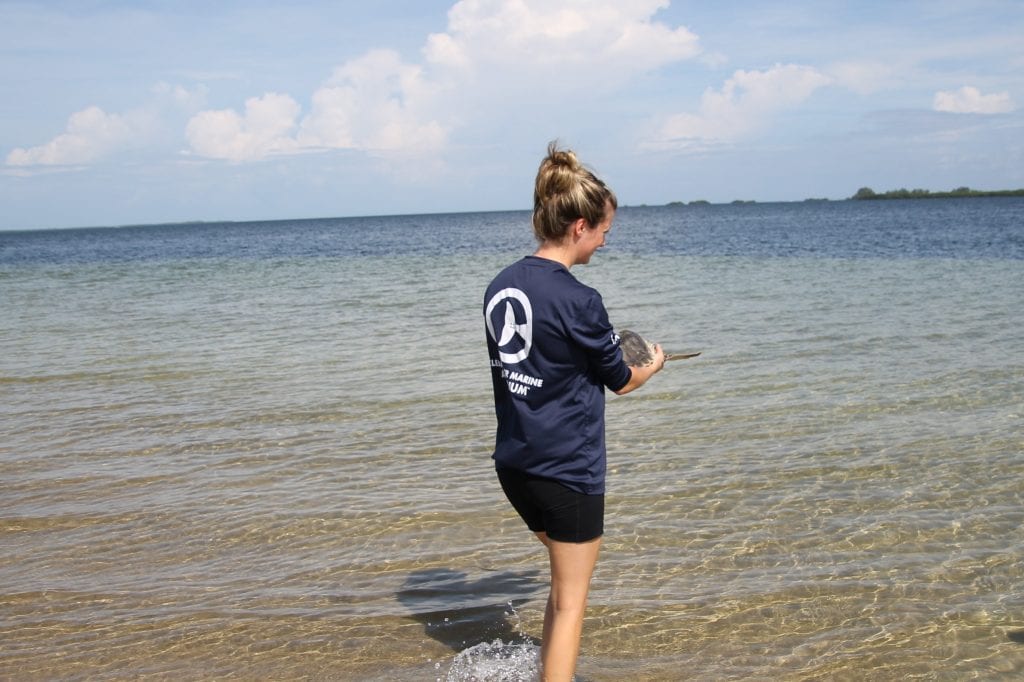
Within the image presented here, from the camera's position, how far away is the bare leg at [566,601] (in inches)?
127

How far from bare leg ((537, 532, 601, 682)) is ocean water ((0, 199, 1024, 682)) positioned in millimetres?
813

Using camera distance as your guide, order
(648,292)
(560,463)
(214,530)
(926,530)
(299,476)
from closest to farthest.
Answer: (560,463) → (926,530) → (214,530) → (299,476) → (648,292)

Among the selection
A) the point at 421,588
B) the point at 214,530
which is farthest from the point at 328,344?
the point at 421,588

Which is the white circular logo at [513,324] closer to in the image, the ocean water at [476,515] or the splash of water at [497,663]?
the splash of water at [497,663]

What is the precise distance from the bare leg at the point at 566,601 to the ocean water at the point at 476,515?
81 cm

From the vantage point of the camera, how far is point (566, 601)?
3.29 m

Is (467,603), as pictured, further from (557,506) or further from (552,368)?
(552,368)

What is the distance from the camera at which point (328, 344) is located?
13625 mm

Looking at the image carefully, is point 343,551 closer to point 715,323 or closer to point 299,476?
point 299,476

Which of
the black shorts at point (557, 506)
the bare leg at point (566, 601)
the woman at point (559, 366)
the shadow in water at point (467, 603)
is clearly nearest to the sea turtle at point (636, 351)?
the woman at point (559, 366)

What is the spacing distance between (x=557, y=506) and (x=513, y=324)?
66cm

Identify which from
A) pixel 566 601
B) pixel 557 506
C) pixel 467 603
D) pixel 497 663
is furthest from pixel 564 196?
pixel 467 603

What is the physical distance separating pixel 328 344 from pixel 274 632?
9.37 m

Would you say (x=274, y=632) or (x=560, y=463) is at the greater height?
(x=560, y=463)
